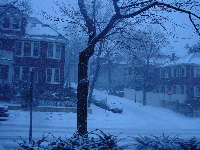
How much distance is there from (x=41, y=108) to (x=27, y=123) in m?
4.33

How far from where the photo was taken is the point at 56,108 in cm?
1964

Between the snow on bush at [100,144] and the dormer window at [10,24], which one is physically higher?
the dormer window at [10,24]

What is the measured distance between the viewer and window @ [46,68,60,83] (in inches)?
Result: 1110

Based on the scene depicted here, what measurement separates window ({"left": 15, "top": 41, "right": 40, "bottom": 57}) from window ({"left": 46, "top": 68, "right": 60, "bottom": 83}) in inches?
118

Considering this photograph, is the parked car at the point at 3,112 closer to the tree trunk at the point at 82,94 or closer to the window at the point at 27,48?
the tree trunk at the point at 82,94

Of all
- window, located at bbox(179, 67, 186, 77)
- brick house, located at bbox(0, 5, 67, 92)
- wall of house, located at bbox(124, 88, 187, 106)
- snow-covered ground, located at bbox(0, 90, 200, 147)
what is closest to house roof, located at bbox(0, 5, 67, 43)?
brick house, located at bbox(0, 5, 67, 92)

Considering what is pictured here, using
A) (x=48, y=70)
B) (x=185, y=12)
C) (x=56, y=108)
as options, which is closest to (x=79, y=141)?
(x=185, y=12)

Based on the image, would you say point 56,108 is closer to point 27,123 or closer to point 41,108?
point 41,108

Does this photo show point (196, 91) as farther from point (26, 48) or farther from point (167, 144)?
point (167, 144)

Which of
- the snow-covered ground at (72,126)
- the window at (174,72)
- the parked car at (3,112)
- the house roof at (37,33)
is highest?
the house roof at (37,33)

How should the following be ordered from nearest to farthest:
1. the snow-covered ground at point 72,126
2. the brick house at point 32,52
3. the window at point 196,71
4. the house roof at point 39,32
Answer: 1. the snow-covered ground at point 72,126
2. the brick house at point 32,52
3. the house roof at point 39,32
4. the window at point 196,71

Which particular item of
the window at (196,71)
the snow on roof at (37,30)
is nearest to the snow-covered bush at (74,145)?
the snow on roof at (37,30)

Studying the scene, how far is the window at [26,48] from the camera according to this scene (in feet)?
90.1

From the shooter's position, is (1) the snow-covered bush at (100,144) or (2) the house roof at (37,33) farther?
(2) the house roof at (37,33)
